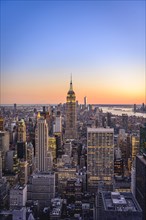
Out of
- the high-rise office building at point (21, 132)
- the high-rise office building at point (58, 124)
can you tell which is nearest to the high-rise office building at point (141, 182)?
the high-rise office building at point (21, 132)

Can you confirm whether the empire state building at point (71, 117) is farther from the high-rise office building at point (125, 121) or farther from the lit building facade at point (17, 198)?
the lit building facade at point (17, 198)

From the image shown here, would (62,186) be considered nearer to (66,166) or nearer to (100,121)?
(66,166)

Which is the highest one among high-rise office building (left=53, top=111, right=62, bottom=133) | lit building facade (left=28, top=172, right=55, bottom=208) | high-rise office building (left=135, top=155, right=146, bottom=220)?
high-rise office building (left=53, top=111, right=62, bottom=133)

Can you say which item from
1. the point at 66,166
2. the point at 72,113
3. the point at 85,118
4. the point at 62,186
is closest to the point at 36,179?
the point at 62,186

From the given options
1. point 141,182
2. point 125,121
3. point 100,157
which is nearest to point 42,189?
point 100,157

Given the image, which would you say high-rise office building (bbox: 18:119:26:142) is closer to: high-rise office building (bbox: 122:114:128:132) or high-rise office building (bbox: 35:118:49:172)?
high-rise office building (bbox: 35:118:49:172)

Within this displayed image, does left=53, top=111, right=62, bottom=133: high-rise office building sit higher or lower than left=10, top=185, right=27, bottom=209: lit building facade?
higher

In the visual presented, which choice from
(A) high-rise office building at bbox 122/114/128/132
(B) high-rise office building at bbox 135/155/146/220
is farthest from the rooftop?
(A) high-rise office building at bbox 122/114/128/132
